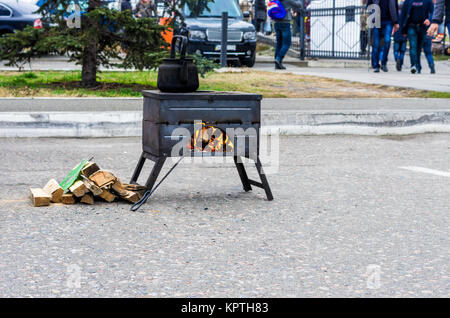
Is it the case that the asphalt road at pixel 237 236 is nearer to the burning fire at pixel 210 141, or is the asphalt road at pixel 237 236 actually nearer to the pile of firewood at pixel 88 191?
the pile of firewood at pixel 88 191

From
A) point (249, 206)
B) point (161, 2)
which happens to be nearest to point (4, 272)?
point (249, 206)

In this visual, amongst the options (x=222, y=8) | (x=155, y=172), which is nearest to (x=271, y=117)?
(x=155, y=172)

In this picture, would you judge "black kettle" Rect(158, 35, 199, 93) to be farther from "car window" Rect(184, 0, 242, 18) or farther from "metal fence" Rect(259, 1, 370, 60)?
"metal fence" Rect(259, 1, 370, 60)

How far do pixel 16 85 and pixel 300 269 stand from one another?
8.97m

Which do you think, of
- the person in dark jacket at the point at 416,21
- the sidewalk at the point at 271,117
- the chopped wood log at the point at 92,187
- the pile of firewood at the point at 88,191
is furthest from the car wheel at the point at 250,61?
the chopped wood log at the point at 92,187

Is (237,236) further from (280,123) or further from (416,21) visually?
(416,21)

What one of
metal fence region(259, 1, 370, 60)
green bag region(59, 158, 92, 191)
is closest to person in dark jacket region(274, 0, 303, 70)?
metal fence region(259, 1, 370, 60)

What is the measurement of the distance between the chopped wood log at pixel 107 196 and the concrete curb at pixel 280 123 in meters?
3.65

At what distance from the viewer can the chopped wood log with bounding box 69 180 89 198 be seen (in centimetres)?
558

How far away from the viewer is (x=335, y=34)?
24.7 meters

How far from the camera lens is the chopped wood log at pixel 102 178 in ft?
18.5

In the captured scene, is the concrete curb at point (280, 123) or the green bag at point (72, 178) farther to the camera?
the concrete curb at point (280, 123)

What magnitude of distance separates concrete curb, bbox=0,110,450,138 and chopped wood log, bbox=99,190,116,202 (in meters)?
3.65

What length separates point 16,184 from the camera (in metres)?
6.41
